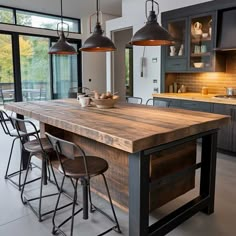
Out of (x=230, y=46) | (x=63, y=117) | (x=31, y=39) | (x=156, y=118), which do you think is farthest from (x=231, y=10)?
(x=31, y=39)

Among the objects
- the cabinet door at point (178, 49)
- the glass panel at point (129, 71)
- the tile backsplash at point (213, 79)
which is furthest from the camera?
the glass panel at point (129, 71)

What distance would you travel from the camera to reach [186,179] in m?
2.45

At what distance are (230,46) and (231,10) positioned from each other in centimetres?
57

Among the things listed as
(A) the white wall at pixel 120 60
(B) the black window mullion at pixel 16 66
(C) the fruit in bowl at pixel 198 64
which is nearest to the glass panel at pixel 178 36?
(C) the fruit in bowl at pixel 198 64

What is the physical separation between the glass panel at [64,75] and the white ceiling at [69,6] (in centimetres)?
120

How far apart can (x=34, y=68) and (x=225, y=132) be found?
545 centimetres

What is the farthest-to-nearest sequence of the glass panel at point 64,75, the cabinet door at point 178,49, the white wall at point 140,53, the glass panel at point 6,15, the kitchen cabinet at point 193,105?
the glass panel at point 64,75 → the glass panel at point 6,15 → the white wall at point 140,53 → the cabinet door at point 178,49 → the kitchen cabinet at point 193,105

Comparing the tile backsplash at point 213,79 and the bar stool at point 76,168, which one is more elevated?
the tile backsplash at point 213,79

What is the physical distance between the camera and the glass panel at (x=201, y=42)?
4.50 metres

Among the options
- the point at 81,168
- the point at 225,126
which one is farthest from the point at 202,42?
the point at 81,168

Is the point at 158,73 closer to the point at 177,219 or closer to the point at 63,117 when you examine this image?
the point at 63,117

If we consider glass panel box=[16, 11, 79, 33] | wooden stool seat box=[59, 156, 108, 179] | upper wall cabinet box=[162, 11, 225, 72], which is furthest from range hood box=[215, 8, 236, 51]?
glass panel box=[16, 11, 79, 33]

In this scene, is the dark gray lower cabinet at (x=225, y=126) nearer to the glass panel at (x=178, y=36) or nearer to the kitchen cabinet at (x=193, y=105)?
the kitchen cabinet at (x=193, y=105)

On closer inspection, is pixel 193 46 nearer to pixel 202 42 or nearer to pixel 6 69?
pixel 202 42
